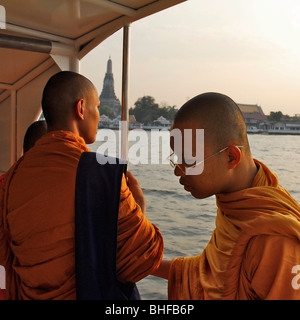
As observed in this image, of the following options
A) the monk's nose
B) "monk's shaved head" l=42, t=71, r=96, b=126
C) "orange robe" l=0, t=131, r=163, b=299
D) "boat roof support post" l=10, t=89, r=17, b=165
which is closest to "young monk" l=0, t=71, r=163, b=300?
"orange robe" l=0, t=131, r=163, b=299

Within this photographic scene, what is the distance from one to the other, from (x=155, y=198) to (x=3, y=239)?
18546 millimetres

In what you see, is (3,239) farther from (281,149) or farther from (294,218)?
(281,149)

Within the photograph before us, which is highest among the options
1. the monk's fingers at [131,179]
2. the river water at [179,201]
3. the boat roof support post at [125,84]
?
the boat roof support post at [125,84]

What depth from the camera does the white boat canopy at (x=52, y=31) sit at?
8.58 feet

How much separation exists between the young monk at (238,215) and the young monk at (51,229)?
0.75 feet

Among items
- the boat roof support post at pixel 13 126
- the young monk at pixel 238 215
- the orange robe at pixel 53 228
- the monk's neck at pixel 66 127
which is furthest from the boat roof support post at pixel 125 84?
the boat roof support post at pixel 13 126

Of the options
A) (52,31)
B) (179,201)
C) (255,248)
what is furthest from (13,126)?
(179,201)

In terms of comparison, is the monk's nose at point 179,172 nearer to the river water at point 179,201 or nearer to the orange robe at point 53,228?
the orange robe at point 53,228

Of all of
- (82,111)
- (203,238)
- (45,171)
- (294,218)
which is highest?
(82,111)

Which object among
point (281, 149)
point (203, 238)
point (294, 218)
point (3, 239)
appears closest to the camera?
point (294, 218)

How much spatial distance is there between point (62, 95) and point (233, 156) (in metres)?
0.78

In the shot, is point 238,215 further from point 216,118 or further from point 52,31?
point 52,31
